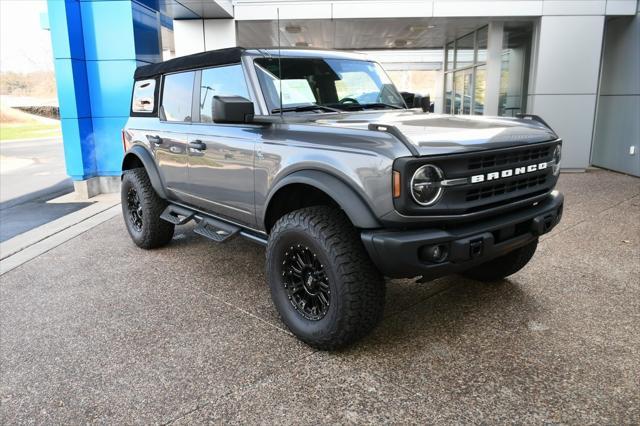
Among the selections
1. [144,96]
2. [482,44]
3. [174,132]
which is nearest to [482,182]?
[174,132]

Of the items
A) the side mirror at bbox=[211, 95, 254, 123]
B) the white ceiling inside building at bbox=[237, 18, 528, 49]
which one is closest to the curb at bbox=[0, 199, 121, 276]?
the side mirror at bbox=[211, 95, 254, 123]

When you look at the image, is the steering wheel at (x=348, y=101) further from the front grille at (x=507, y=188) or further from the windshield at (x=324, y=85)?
the front grille at (x=507, y=188)

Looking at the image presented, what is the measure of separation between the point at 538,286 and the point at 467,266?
1.58m

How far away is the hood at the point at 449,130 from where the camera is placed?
2652 millimetres

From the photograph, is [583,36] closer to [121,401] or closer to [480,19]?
[480,19]

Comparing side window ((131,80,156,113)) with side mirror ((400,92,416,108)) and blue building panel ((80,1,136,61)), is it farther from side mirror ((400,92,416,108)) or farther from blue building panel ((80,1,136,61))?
blue building panel ((80,1,136,61))

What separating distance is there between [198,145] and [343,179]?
1725 millimetres

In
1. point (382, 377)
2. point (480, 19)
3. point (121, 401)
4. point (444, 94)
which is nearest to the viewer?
point (121, 401)

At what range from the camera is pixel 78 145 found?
26.7ft

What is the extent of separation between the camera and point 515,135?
305 centimetres

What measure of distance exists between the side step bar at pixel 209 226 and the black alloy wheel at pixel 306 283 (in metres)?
0.43

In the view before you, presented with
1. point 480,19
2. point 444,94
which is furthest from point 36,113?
point 480,19

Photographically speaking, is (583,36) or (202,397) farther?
(583,36)

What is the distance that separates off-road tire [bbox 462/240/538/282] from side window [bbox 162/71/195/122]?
278 cm
